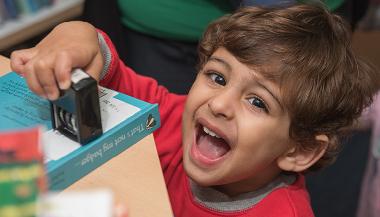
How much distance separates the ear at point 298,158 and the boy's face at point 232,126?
1 cm

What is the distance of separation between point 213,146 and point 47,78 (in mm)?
393

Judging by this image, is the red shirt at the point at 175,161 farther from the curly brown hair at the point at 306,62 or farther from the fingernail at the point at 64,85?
the fingernail at the point at 64,85

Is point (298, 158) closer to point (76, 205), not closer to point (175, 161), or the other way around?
point (175, 161)

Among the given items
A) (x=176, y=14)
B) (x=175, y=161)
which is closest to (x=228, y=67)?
(x=175, y=161)

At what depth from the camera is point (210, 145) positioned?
0.98m

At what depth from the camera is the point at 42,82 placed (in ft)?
2.21

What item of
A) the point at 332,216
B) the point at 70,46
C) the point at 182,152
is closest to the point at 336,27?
the point at 182,152

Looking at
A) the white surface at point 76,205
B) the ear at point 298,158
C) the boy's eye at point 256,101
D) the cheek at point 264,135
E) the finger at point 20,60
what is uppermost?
the white surface at point 76,205

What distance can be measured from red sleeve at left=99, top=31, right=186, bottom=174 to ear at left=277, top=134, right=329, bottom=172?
0.67 ft

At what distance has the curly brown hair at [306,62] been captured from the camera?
879 mm

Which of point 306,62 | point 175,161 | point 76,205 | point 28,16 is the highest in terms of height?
point 76,205

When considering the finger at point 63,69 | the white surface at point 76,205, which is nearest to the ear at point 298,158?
the finger at point 63,69

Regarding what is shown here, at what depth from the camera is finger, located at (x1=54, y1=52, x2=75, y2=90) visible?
632 mm

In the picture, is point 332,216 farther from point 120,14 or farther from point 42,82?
point 42,82
